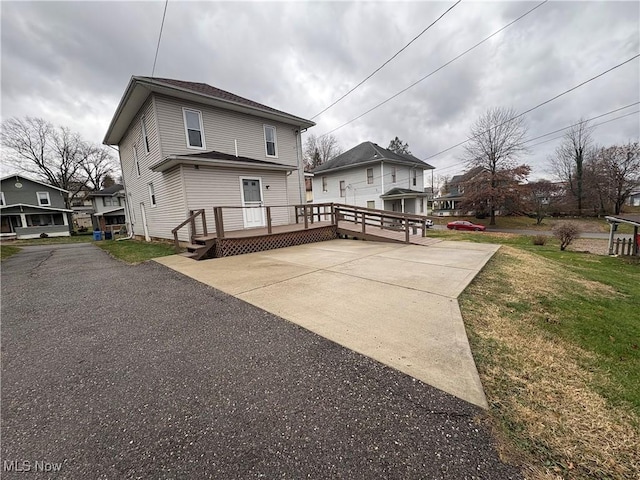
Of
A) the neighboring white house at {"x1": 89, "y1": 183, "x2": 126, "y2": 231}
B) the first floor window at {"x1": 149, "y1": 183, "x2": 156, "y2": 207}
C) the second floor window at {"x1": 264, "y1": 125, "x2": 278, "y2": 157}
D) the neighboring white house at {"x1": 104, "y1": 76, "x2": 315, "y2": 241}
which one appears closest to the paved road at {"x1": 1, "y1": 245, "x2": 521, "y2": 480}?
the neighboring white house at {"x1": 104, "y1": 76, "x2": 315, "y2": 241}

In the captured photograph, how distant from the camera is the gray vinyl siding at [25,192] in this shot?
25.3 metres

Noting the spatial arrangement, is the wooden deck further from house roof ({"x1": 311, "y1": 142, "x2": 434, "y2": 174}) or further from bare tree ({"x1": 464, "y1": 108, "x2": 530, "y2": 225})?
bare tree ({"x1": 464, "y1": 108, "x2": 530, "y2": 225})

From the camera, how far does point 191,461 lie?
1471mm

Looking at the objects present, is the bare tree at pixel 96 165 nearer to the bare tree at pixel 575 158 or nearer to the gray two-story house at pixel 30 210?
the gray two-story house at pixel 30 210

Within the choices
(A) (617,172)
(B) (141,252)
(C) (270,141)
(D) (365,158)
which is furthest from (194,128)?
(A) (617,172)

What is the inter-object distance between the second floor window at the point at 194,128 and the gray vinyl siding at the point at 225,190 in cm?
174

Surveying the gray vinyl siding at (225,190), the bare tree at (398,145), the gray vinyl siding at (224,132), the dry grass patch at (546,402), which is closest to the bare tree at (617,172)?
the bare tree at (398,145)

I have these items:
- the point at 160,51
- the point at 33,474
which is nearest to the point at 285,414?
the point at 33,474

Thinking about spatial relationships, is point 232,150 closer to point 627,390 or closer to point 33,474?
point 33,474

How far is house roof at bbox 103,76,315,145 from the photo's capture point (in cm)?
905

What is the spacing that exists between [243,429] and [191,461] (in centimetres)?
33

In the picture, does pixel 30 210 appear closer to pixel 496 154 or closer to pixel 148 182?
pixel 148 182
